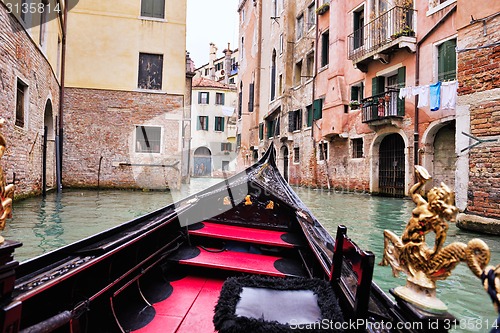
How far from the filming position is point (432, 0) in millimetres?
6586

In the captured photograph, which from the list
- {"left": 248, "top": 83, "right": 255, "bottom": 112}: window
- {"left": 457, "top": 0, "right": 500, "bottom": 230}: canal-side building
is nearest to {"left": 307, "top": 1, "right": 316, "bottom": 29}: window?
{"left": 248, "top": 83, "right": 255, "bottom": 112}: window

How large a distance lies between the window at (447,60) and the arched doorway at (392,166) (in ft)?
5.76

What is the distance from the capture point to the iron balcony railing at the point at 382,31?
281 inches

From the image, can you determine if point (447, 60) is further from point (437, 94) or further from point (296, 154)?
point (296, 154)

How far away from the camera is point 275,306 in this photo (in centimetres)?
97

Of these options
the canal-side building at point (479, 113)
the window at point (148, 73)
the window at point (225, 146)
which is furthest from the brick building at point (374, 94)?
the window at point (225, 146)

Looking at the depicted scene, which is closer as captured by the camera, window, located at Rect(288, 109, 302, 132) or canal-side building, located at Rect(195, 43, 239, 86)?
window, located at Rect(288, 109, 302, 132)

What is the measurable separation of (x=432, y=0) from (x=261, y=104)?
10.5 meters

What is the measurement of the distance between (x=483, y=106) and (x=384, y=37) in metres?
4.65

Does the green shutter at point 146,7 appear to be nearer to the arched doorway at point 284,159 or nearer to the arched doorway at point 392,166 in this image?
the arched doorway at point 392,166

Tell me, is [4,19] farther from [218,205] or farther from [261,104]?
[261,104]

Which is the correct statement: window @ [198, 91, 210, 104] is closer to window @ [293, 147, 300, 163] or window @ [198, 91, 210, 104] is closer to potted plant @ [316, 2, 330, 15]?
window @ [293, 147, 300, 163]

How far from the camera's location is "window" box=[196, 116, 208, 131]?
Result: 21.7 m

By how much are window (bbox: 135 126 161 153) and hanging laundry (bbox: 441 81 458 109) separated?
6002mm
